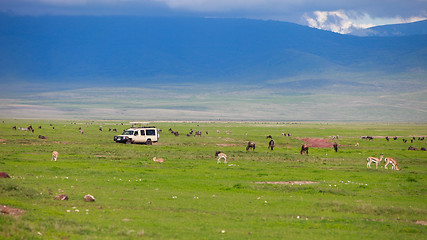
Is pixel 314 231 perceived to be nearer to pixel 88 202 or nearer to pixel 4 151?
pixel 88 202

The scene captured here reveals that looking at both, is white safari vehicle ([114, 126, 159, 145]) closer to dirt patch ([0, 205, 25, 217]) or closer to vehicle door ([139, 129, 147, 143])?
vehicle door ([139, 129, 147, 143])

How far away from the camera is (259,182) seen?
27312 mm

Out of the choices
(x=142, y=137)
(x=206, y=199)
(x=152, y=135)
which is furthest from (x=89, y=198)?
(x=152, y=135)

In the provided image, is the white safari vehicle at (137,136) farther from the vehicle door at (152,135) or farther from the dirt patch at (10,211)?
the dirt patch at (10,211)

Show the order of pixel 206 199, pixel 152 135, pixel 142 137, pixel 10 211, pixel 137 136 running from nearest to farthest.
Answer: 1. pixel 10 211
2. pixel 206 199
3. pixel 137 136
4. pixel 142 137
5. pixel 152 135

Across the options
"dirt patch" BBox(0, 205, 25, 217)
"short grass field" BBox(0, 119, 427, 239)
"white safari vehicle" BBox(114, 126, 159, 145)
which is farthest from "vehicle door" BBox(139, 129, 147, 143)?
"dirt patch" BBox(0, 205, 25, 217)

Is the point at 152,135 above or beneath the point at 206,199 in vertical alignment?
above

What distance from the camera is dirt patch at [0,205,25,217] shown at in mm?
16438

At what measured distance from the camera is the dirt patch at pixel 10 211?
647 inches

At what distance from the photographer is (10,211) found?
16.9 meters

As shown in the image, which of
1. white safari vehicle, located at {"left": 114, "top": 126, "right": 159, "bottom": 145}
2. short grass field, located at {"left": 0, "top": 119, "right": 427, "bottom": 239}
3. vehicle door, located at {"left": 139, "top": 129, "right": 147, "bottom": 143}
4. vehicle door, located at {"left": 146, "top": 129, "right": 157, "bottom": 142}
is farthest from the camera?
vehicle door, located at {"left": 146, "top": 129, "right": 157, "bottom": 142}

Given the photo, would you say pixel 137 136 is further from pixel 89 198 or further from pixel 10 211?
pixel 10 211

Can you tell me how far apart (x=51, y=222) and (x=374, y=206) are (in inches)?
432

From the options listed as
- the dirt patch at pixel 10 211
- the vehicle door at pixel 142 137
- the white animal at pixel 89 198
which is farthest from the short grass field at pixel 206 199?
the vehicle door at pixel 142 137
